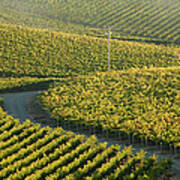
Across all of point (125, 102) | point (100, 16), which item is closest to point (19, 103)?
point (125, 102)

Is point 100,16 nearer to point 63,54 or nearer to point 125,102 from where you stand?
point 63,54

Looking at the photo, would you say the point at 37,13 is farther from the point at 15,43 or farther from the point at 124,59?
the point at 124,59

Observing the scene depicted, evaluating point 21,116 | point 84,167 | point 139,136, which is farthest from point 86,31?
point 84,167

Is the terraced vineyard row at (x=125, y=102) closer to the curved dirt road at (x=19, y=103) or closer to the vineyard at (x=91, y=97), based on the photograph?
the vineyard at (x=91, y=97)

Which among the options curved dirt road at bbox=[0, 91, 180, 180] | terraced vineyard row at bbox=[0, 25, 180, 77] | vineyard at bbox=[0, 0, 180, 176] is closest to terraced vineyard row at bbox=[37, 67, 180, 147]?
vineyard at bbox=[0, 0, 180, 176]

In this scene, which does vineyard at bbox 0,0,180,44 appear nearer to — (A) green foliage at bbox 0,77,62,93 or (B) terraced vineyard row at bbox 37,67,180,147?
(A) green foliage at bbox 0,77,62,93

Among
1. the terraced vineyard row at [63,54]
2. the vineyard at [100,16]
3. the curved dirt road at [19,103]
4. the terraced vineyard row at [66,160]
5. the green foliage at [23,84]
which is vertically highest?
the vineyard at [100,16]

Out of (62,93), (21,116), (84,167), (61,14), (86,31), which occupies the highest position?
(61,14)

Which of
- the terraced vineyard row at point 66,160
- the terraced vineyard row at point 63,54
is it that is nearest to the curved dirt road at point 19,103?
the terraced vineyard row at point 66,160
